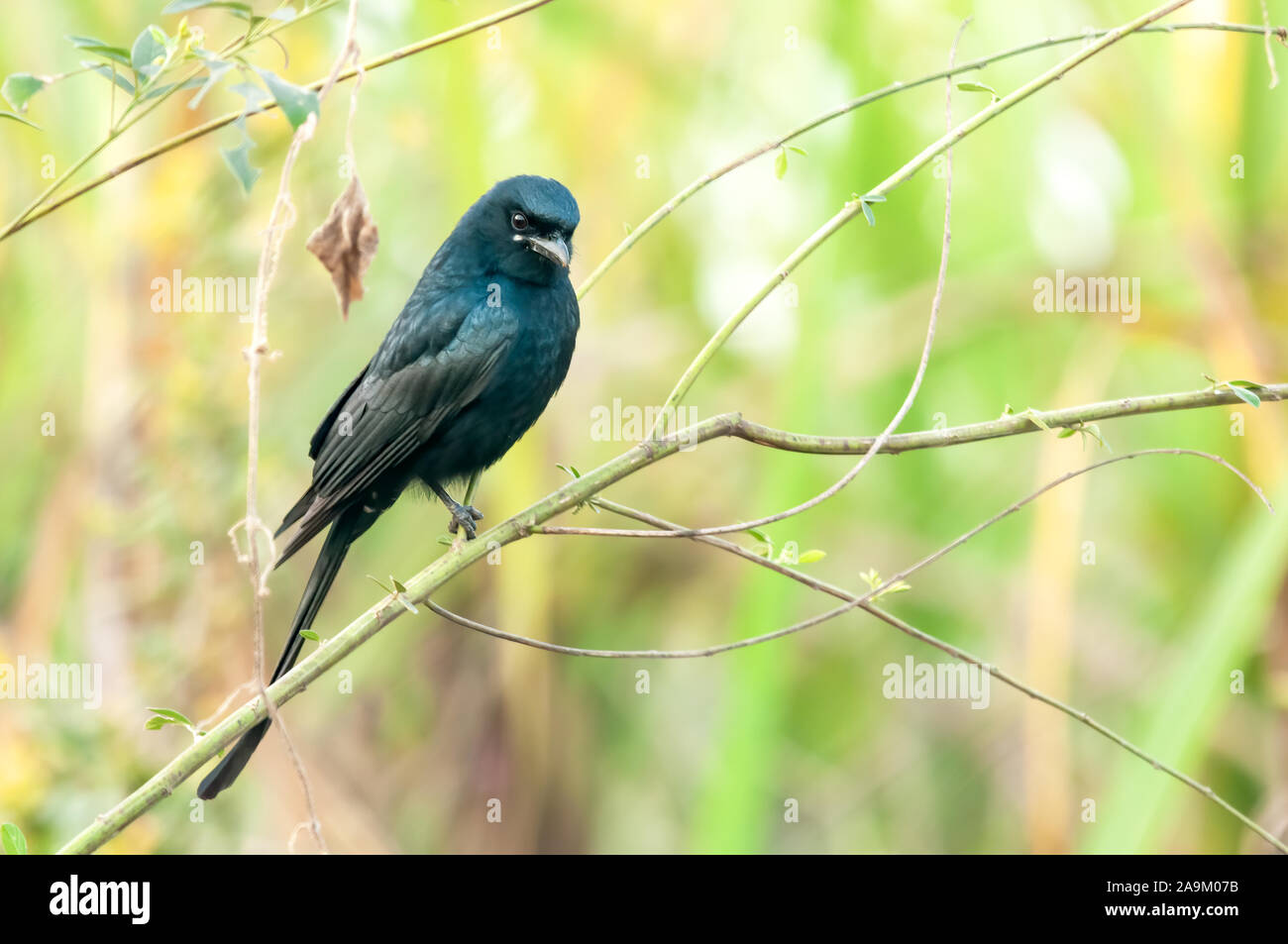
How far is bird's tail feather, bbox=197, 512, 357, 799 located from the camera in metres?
2.27

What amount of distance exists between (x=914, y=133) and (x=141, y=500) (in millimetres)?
2927

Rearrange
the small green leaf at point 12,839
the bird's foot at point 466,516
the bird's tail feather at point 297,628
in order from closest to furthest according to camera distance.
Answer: the small green leaf at point 12,839
the bird's tail feather at point 297,628
the bird's foot at point 466,516

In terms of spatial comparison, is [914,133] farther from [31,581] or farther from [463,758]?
[31,581]

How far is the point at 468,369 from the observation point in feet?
9.36

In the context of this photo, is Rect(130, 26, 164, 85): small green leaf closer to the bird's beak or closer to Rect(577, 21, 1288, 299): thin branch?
Rect(577, 21, 1288, 299): thin branch

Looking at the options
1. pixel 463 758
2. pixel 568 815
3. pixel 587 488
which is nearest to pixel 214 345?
pixel 463 758

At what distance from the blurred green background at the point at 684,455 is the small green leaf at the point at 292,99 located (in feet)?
6.15

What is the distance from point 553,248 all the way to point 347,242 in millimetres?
1076

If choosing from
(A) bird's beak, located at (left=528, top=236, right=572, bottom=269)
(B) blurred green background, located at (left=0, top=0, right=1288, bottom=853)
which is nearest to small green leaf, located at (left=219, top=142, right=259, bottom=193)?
(A) bird's beak, located at (left=528, top=236, right=572, bottom=269)

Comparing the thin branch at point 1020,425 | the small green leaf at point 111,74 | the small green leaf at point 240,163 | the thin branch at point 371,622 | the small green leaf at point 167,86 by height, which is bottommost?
the thin branch at point 371,622

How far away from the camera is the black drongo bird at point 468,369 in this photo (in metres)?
2.82

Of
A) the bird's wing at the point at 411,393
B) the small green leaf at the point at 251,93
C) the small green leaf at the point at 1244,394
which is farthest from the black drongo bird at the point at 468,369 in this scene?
the small green leaf at the point at 1244,394

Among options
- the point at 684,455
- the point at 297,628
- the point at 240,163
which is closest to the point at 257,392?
the point at 240,163

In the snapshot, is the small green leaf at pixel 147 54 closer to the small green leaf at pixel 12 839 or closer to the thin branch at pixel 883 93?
the thin branch at pixel 883 93
